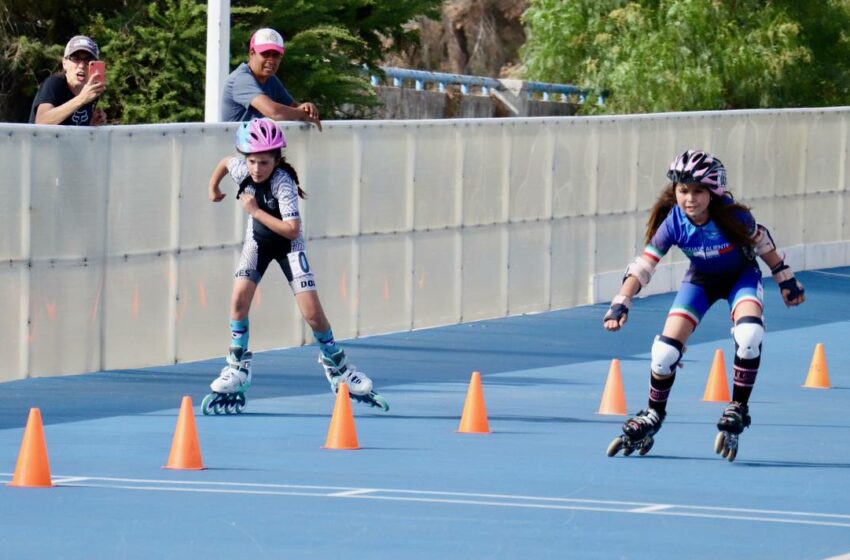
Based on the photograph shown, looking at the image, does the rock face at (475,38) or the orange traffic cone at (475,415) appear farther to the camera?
the rock face at (475,38)

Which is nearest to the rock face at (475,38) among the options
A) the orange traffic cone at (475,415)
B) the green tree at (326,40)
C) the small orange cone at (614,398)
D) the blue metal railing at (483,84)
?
the blue metal railing at (483,84)

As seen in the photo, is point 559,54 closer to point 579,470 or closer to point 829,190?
point 829,190

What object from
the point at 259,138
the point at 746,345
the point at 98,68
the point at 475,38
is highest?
the point at 475,38

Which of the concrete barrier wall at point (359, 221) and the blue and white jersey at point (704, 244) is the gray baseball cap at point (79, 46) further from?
the blue and white jersey at point (704, 244)

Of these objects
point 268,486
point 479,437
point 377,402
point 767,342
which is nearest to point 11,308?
point 377,402

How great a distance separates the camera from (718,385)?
641 inches

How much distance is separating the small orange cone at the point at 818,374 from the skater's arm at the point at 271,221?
5084mm

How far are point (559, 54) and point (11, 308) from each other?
28.2 m

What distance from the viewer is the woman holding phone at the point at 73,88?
15703mm

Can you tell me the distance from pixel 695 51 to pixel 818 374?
2398cm

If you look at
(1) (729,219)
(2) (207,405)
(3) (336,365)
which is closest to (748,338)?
(1) (729,219)

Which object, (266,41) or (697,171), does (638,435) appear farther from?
(266,41)

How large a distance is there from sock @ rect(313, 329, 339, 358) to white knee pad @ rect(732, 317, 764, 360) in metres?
2.80

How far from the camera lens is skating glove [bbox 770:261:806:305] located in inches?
517
